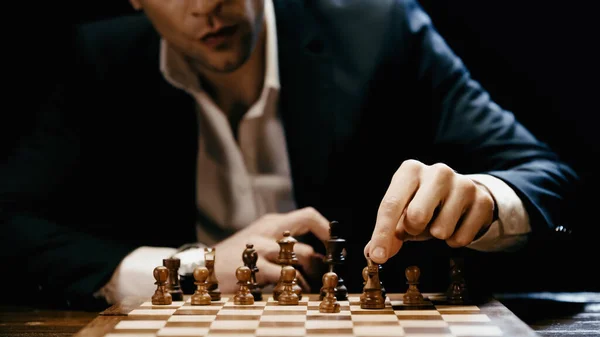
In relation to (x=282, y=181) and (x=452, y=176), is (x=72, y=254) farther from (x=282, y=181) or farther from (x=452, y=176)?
(x=452, y=176)

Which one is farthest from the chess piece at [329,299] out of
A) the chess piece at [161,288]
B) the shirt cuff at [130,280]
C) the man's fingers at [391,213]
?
the shirt cuff at [130,280]

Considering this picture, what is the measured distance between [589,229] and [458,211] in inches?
52.1

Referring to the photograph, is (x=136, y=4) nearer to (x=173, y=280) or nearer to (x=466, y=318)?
(x=173, y=280)

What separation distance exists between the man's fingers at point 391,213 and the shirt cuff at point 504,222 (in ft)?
1.20

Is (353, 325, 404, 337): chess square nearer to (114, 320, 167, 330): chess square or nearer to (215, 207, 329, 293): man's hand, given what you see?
(114, 320, 167, 330): chess square

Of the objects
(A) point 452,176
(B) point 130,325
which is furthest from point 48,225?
(A) point 452,176

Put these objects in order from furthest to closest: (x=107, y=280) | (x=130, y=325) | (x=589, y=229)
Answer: (x=589, y=229) → (x=107, y=280) → (x=130, y=325)

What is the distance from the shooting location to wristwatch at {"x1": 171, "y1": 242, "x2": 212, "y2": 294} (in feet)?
7.77

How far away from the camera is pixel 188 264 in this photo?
2.43 m

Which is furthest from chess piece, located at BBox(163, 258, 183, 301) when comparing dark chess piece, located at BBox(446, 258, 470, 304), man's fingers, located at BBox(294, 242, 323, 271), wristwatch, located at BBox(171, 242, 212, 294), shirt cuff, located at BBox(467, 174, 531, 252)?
shirt cuff, located at BBox(467, 174, 531, 252)

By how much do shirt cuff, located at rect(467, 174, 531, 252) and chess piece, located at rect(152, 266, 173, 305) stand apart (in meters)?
0.88

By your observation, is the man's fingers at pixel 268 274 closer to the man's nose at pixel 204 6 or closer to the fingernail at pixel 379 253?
the fingernail at pixel 379 253

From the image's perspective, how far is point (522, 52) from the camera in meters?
3.01

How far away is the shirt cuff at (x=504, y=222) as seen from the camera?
2168 mm
